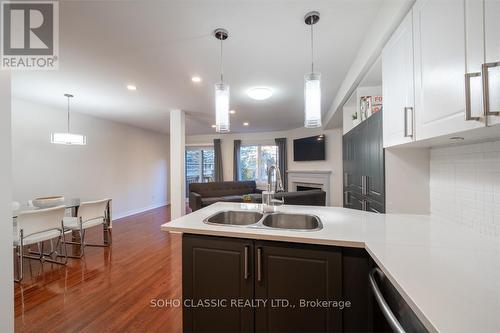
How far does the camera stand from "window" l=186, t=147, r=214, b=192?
7609 millimetres

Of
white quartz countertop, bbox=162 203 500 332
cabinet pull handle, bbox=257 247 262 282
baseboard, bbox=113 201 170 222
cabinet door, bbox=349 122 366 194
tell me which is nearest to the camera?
white quartz countertop, bbox=162 203 500 332

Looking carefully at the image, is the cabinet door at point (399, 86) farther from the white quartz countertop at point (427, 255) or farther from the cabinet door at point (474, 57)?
the white quartz countertop at point (427, 255)

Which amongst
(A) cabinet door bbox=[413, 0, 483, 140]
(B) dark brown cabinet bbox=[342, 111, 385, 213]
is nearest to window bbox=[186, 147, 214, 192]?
(B) dark brown cabinet bbox=[342, 111, 385, 213]

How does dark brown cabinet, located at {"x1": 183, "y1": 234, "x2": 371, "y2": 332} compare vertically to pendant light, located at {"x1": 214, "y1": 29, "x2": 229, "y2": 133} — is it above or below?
below

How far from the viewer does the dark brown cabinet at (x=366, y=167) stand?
1.73 meters

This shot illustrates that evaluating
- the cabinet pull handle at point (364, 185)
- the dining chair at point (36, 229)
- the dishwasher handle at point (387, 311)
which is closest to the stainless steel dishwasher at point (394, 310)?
the dishwasher handle at point (387, 311)

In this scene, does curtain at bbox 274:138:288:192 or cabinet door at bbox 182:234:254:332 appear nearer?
cabinet door at bbox 182:234:254:332

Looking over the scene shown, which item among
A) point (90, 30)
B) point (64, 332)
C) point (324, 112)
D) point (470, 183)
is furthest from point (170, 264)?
point (324, 112)

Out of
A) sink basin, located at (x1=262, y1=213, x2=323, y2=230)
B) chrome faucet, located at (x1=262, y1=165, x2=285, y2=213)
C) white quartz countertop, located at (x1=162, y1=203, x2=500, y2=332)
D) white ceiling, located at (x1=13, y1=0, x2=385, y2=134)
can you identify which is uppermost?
white ceiling, located at (x1=13, y1=0, x2=385, y2=134)

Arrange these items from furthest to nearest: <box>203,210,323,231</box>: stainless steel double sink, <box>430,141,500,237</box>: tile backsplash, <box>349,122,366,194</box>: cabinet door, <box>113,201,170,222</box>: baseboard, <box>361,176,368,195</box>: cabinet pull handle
Result: <box>113,201,170,222</box>: baseboard
<box>349,122,366,194</box>: cabinet door
<box>361,176,368,195</box>: cabinet pull handle
<box>203,210,323,231</box>: stainless steel double sink
<box>430,141,500,237</box>: tile backsplash

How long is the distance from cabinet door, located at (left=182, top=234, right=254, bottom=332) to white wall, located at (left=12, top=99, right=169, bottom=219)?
3900 mm

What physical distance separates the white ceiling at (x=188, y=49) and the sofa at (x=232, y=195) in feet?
5.63

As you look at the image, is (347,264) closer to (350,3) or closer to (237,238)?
(237,238)

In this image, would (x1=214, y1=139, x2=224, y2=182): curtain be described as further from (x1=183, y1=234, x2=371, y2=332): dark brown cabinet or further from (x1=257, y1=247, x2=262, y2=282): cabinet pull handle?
(x1=257, y1=247, x2=262, y2=282): cabinet pull handle
